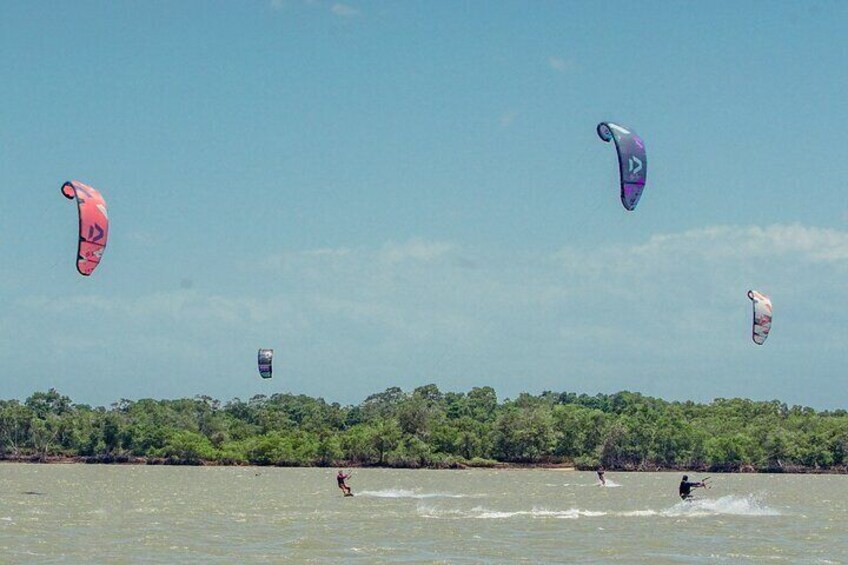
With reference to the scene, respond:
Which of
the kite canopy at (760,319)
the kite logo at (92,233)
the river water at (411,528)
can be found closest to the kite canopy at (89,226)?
the kite logo at (92,233)

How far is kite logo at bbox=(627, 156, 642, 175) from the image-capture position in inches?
1420

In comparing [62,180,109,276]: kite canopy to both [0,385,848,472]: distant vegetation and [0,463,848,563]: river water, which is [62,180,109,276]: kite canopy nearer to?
[0,463,848,563]: river water

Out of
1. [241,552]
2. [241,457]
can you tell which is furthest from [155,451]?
[241,552]

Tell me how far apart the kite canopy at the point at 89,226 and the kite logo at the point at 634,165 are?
50.0 ft

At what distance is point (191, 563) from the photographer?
28078 mm

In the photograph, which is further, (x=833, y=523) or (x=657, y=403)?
(x=657, y=403)

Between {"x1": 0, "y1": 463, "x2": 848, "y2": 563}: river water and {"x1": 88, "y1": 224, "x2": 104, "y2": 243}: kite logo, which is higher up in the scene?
{"x1": 88, "y1": 224, "x2": 104, "y2": 243}: kite logo

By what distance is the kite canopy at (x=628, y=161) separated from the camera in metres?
35.8

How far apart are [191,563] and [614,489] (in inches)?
1660

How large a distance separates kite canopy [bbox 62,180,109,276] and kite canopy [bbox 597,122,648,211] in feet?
47.8

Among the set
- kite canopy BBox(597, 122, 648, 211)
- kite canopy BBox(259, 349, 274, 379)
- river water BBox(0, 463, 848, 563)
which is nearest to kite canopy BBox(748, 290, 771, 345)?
river water BBox(0, 463, 848, 563)

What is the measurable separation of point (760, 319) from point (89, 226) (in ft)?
85.9

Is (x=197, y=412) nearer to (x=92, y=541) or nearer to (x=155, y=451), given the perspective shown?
(x=155, y=451)

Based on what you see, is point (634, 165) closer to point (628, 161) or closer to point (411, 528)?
point (628, 161)
